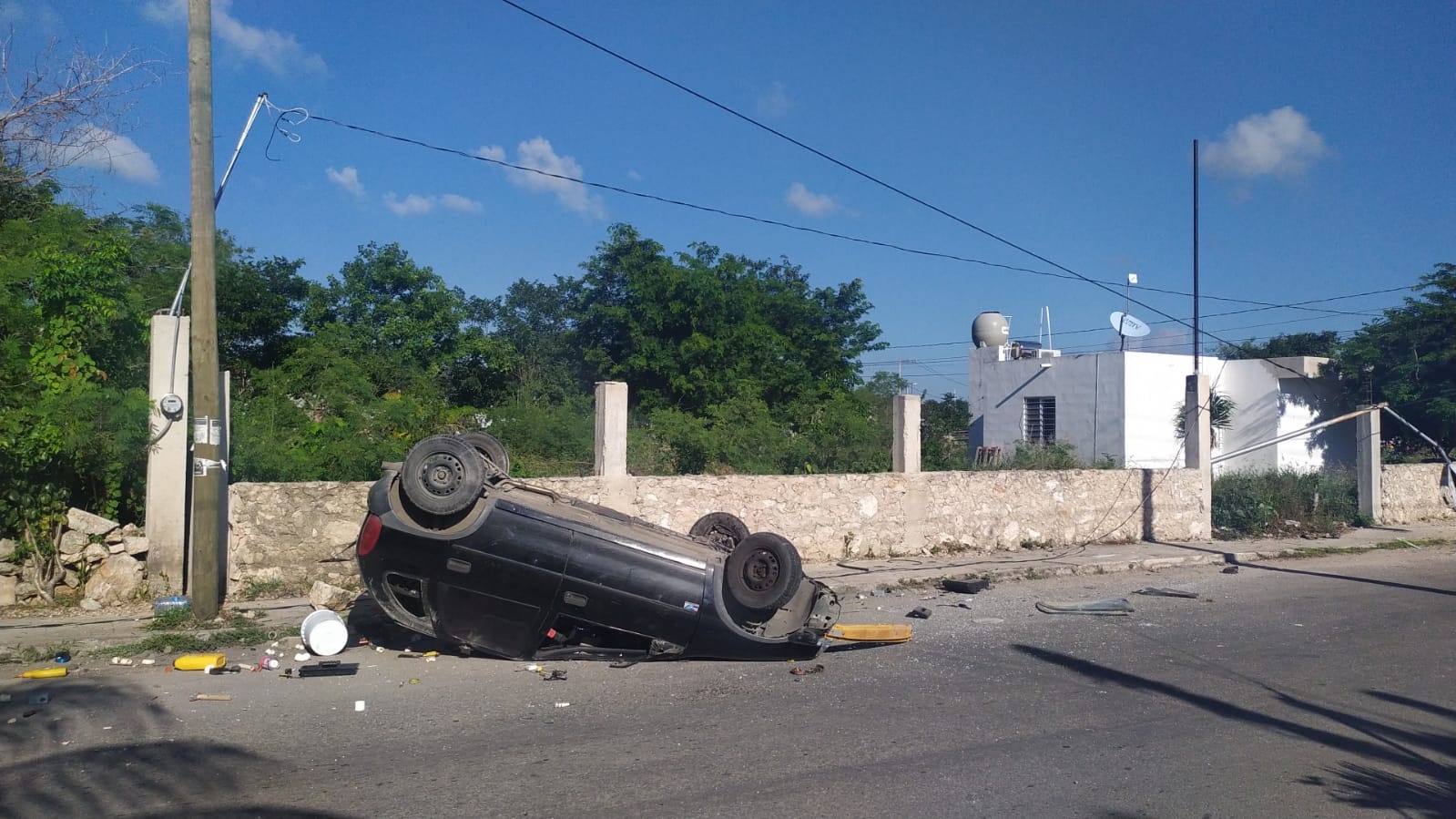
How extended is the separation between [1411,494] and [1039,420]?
9.28 m

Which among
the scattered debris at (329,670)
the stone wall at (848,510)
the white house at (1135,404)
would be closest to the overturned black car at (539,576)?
the scattered debris at (329,670)

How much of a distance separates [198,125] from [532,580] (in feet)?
18.8

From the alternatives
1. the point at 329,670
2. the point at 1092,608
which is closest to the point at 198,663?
the point at 329,670

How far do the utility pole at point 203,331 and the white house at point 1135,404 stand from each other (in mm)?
22402

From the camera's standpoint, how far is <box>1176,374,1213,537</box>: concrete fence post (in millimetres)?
19312

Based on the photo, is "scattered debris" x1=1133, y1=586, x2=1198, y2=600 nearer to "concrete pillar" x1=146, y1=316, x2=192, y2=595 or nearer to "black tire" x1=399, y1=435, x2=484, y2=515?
"black tire" x1=399, y1=435, x2=484, y2=515

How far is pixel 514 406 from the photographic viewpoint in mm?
15414

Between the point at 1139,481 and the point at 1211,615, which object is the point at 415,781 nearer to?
the point at 1211,615

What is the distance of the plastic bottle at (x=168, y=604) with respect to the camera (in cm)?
948

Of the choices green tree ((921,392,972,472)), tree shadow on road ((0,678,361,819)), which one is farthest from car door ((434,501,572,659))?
green tree ((921,392,972,472))

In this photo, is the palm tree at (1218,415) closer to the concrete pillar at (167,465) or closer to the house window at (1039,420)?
the house window at (1039,420)

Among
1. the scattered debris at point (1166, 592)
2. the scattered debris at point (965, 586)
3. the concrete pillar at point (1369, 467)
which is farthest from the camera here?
the concrete pillar at point (1369, 467)

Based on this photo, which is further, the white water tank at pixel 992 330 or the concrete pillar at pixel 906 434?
the white water tank at pixel 992 330

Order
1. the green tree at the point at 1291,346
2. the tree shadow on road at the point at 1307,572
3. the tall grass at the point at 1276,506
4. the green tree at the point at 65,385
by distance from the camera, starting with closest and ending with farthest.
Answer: the green tree at the point at 65,385
the tree shadow on road at the point at 1307,572
the tall grass at the point at 1276,506
the green tree at the point at 1291,346
